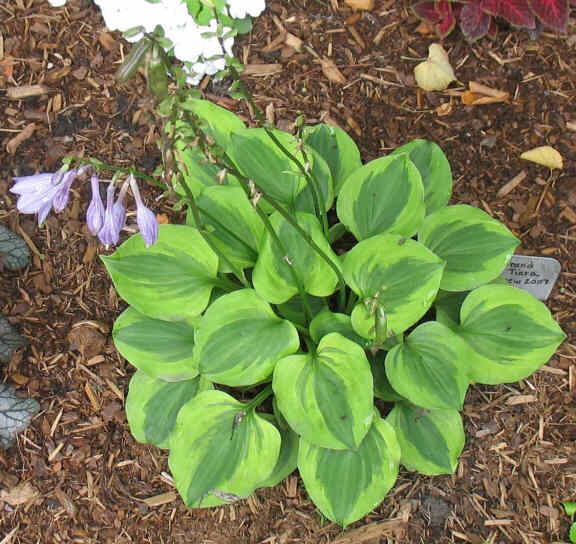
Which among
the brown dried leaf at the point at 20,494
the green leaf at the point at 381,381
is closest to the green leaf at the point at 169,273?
the green leaf at the point at 381,381

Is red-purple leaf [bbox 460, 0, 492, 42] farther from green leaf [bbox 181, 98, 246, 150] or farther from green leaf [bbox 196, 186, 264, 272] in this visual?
green leaf [bbox 196, 186, 264, 272]

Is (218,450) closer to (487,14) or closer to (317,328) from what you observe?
(317,328)

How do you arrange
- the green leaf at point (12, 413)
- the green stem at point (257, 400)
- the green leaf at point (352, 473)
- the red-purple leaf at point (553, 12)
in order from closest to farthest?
the green leaf at point (352, 473), the green stem at point (257, 400), the green leaf at point (12, 413), the red-purple leaf at point (553, 12)

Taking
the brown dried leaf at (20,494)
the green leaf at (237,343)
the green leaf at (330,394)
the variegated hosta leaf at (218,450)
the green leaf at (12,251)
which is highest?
the green leaf at (237,343)

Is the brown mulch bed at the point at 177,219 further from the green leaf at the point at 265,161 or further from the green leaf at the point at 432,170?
the green leaf at the point at 265,161

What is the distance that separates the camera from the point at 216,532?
2188mm

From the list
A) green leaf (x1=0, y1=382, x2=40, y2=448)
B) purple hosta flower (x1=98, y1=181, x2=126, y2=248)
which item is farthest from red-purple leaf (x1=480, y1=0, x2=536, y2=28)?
green leaf (x1=0, y1=382, x2=40, y2=448)

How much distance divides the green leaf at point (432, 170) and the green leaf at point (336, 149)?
0.57 feet

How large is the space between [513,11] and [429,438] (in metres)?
1.69

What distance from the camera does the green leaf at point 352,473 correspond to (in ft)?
5.94

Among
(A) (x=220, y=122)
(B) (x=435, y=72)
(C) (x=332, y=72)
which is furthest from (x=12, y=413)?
(B) (x=435, y=72)

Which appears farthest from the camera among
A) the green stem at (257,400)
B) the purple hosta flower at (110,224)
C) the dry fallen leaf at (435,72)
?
the dry fallen leaf at (435,72)

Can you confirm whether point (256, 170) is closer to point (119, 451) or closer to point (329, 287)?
point (329, 287)

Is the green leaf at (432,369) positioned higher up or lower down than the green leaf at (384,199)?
lower down
